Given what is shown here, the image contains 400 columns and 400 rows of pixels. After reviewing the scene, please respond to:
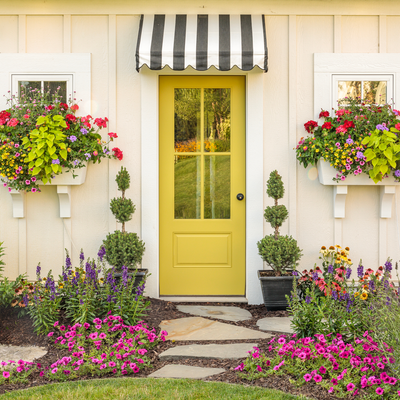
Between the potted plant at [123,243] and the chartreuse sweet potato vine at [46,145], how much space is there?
25.5 inches

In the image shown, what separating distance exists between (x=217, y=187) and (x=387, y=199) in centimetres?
183

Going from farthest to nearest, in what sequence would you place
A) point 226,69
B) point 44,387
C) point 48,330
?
point 226,69, point 48,330, point 44,387

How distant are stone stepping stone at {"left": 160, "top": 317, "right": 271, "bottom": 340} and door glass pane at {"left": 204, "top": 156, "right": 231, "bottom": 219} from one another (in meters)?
1.27

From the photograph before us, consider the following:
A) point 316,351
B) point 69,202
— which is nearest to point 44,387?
point 316,351

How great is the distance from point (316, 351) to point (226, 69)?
2.75 meters

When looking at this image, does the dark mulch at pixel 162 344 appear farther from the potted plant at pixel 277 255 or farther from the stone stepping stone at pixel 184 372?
the potted plant at pixel 277 255

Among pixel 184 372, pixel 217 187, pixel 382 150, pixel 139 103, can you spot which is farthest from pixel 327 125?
pixel 184 372

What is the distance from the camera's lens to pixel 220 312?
14.2ft

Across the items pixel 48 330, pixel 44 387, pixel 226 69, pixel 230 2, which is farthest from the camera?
pixel 230 2

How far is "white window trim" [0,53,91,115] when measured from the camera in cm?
456

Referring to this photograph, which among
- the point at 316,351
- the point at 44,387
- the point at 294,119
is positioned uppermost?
the point at 294,119

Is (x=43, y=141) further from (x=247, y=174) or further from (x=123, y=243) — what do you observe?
(x=247, y=174)

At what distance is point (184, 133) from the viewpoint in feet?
15.7

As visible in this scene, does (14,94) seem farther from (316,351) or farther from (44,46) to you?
(316,351)
